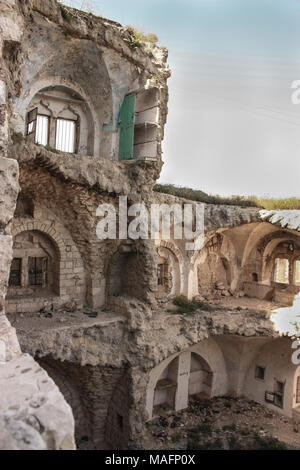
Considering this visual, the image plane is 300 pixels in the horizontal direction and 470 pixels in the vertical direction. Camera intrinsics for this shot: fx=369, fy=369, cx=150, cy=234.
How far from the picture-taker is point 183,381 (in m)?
12.4

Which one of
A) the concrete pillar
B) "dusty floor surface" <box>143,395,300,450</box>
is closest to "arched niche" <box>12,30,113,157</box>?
the concrete pillar

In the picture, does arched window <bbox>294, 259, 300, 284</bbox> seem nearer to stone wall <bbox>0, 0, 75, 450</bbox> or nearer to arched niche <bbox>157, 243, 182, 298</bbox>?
arched niche <bbox>157, 243, 182, 298</bbox>

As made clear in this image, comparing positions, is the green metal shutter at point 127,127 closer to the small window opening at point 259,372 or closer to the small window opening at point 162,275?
the small window opening at point 162,275

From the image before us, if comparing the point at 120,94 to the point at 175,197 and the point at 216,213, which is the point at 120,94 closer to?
the point at 175,197

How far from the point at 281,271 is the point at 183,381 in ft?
18.4

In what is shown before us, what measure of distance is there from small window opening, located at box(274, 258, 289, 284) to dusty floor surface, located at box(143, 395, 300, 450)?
4609 millimetres

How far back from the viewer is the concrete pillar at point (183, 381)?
12.2m

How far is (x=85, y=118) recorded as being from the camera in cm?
1087

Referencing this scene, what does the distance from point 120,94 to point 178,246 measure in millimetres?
5073

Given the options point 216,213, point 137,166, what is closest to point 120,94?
point 137,166

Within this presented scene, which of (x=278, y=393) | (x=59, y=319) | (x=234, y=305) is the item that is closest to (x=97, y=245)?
(x=59, y=319)

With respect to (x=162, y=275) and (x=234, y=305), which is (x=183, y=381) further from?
(x=162, y=275)

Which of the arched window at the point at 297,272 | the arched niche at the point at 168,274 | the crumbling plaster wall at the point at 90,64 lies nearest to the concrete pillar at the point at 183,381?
the arched niche at the point at 168,274

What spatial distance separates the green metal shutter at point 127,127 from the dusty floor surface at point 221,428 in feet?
25.9
